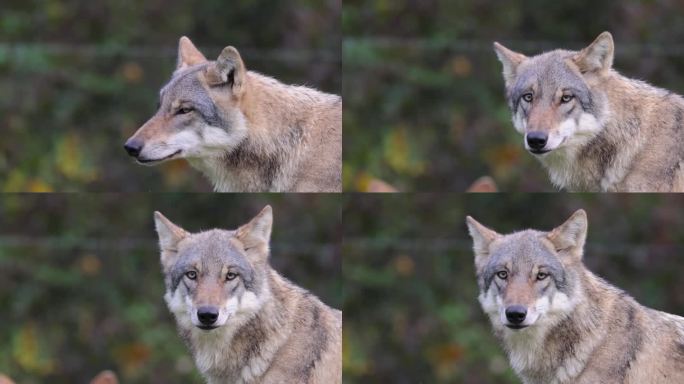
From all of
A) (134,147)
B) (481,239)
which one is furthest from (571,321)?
(134,147)

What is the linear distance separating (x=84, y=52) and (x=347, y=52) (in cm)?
227

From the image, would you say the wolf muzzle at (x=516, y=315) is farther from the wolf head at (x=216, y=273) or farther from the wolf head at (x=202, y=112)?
the wolf head at (x=202, y=112)

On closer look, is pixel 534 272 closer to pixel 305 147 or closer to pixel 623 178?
pixel 623 178

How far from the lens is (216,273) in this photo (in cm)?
414

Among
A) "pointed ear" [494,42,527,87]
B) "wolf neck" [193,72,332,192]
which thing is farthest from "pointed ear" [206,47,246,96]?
"pointed ear" [494,42,527,87]

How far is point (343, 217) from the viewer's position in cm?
688

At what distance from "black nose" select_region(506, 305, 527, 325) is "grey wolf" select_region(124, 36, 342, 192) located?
3.09ft

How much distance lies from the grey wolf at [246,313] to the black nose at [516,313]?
0.73 meters

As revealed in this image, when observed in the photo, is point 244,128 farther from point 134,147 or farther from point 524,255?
point 524,255

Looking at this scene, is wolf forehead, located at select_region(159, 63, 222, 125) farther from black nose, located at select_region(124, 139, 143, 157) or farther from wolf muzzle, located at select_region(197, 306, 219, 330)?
wolf muzzle, located at select_region(197, 306, 219, 330)

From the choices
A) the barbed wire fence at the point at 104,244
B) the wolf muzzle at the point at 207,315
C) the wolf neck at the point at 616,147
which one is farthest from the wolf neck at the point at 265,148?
the barbed wire fence at the point at 104,244

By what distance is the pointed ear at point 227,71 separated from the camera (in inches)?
170

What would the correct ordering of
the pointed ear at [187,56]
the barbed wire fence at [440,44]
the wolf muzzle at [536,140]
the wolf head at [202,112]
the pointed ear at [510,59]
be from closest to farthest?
the wolf muzzle at [536,140]
the wolf head at [202,112]
the pointed ear at [510,59]
the pointed ear at [187,56]
the barbed wire fence at [440,44]

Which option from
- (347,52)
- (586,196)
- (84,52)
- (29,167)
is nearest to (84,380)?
(29,167)
